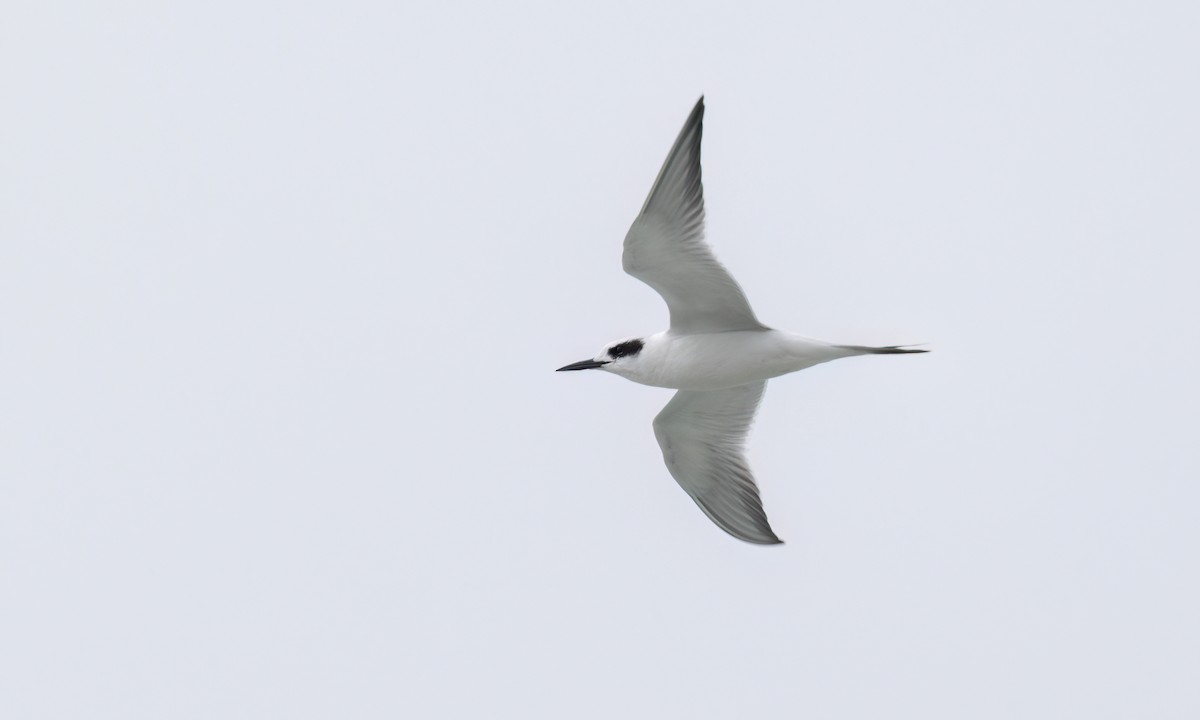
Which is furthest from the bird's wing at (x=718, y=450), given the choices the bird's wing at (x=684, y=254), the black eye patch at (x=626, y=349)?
the bird's wing at (x=684, y=254)

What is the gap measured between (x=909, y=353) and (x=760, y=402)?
7.36 feet

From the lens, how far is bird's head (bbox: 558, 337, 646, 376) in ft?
45.2

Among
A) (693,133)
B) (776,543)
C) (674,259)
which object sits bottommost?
(776,543)

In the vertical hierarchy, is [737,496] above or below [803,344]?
below

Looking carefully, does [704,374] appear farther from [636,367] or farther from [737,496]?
[737,496]

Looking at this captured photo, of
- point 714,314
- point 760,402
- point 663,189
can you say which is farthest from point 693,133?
point 760,402

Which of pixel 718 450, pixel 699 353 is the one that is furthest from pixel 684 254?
pixel 718 450

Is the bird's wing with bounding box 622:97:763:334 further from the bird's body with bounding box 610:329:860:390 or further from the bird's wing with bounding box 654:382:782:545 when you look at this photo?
the bird's wing with bounding box 654:382:782:545

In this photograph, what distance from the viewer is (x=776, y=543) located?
14.2 meters

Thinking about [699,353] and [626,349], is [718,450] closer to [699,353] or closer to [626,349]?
[626,349]

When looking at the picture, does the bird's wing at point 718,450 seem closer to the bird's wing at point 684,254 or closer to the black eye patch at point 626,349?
the black eye patch at point 626,349

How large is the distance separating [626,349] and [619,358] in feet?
0.36

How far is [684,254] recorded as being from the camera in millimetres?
12617

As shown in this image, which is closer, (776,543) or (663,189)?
(663,189)
